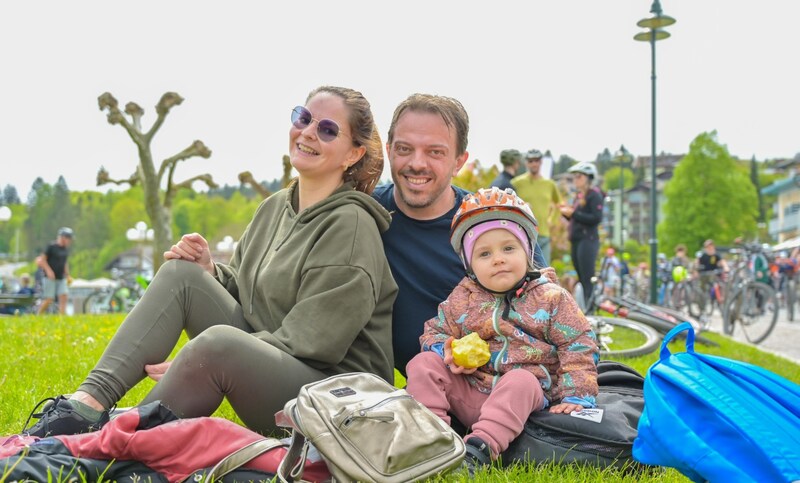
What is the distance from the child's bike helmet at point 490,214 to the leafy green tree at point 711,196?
2325 inches

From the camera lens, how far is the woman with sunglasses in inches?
113

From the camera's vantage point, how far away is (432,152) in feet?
11.8

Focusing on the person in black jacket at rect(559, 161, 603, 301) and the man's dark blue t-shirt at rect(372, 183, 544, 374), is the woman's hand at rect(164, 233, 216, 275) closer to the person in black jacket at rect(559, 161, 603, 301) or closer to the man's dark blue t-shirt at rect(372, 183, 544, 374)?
the man's dark blue t-shirt at rect(372, 183, 544, 374)

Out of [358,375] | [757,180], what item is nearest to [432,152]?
[358,375]

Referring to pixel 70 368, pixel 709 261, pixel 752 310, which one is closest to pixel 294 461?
pixel 70 368

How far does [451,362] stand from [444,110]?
1211 millimetres

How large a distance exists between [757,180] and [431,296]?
104322 mm

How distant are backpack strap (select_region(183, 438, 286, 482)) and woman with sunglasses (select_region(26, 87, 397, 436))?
0.31 meters

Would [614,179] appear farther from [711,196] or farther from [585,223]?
[585,223]

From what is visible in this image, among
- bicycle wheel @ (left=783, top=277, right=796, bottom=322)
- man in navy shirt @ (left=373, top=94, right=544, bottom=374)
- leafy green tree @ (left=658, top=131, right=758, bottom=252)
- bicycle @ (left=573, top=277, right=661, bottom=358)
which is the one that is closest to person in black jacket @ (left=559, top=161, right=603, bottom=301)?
bicycle @ (left=573, top=277, right=661, bottom=358)

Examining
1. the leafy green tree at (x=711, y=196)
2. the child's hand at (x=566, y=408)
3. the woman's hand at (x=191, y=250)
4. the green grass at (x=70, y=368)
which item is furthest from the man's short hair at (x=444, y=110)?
the leafy green tree at (x=711, y=196)

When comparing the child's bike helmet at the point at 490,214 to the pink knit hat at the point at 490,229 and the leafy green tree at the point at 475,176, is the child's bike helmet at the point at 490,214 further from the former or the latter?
the leafy green tree at the point at 475,176

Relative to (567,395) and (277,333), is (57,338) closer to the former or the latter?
(277,333)

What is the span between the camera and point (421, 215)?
12.2 feet
